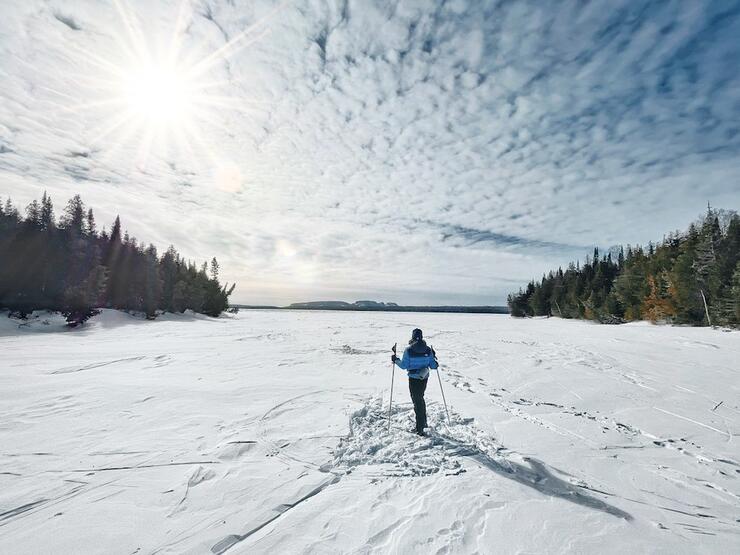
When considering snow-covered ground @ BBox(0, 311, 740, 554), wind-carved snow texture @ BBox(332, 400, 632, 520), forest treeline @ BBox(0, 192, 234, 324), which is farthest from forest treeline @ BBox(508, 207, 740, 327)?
forest treeline @ BBox(0, 192, 234, 324)

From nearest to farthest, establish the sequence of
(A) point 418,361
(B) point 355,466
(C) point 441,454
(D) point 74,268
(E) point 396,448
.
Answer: (B) point 355,466, (C) point 441,454, (E) point 396,448, (A) point 418,361, (D) point 74,268

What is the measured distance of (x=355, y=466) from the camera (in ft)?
17.1

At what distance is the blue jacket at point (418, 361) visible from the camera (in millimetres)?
6742

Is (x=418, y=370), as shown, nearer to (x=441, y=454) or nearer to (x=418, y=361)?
(x=418, y=361)

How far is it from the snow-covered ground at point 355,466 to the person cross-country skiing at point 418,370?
1.52 ft

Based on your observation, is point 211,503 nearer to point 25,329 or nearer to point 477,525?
point 477,525

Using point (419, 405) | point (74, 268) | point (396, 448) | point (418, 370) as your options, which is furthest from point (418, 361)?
point (74, 268)

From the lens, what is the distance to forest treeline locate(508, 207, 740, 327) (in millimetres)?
30609

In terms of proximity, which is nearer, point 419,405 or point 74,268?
point 419,405

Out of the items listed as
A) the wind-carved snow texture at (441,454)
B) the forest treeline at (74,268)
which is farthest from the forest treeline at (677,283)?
the forest treeline at (74,268)

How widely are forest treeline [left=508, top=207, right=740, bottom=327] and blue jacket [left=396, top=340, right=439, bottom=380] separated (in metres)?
36.1

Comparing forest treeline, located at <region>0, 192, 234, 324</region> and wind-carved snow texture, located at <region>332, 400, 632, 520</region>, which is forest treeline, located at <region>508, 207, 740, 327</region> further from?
forest treeline, located at <region>0, 192, 234, 324</region>

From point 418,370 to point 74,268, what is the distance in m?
40.9

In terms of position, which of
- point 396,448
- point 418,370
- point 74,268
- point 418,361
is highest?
point 74,268
